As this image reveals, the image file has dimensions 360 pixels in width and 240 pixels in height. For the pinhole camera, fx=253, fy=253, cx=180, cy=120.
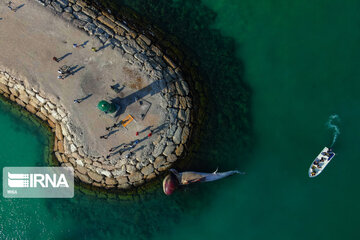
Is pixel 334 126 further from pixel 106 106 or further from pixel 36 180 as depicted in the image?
pixel 36 180

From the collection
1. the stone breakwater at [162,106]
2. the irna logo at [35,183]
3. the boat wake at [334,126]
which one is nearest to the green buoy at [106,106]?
the stone breakwater at [162,106]

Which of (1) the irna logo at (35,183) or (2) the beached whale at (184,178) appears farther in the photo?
(1) the irna logo at (35,183)

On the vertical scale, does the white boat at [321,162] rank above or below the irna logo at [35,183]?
above

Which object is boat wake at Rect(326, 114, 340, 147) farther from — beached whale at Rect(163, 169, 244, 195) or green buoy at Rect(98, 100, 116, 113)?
green buoy at Rect(98, 100, 116, 113)

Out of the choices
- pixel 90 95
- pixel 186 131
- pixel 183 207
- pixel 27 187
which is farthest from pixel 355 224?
pixel 27 187

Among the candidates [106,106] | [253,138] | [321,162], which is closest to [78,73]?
[106,106]

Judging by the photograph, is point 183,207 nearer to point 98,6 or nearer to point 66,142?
point 66,142

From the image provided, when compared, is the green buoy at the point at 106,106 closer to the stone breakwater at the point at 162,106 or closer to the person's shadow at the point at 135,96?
the person's shadow at the point at 135,96

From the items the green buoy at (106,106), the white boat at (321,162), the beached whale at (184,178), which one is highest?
the white boat at (321,162)
